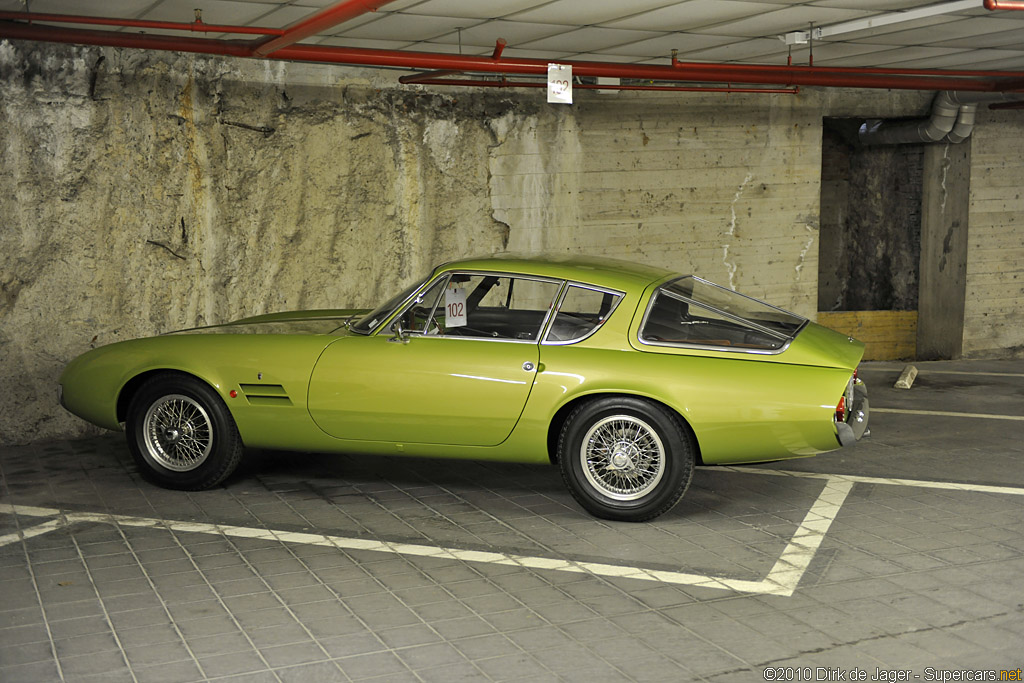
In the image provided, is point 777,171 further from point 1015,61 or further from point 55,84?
point 55,84

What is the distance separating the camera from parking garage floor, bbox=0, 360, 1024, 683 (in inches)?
147

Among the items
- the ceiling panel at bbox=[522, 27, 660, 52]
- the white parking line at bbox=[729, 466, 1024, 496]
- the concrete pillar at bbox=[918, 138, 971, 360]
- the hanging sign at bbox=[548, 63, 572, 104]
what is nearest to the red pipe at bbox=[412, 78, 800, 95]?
the ceiling panel at bbox=[522, 27, 660, 52]

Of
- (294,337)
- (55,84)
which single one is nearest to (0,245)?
(55,84)

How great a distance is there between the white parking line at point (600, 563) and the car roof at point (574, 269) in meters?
1.66

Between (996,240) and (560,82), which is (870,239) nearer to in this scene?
(996,240)

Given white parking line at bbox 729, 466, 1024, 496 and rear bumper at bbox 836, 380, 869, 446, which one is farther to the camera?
white parking line at bbox 729, 466, 1024, 496

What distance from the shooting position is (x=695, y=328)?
5.52 metres

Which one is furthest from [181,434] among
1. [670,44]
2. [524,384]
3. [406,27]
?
[670,44]

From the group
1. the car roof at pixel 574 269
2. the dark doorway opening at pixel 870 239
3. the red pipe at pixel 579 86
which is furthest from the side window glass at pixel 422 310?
the dark doorway opening at pixel 870 239

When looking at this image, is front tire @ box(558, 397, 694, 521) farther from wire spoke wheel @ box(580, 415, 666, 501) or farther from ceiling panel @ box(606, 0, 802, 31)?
ceiling panel @ box(606, 0, 802, 31)

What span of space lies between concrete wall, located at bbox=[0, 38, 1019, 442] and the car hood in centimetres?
179

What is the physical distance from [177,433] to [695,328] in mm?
3194

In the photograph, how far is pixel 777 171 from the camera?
11.0 metres

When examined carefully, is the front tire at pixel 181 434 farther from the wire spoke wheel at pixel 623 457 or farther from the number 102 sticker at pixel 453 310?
the wire spoke wheel at pixel 623 457
